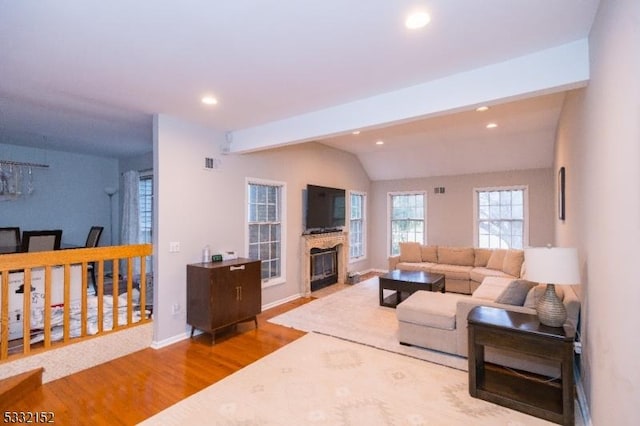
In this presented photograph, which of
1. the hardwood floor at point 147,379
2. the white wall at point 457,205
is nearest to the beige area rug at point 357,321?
the hardwood floor at point 147,379

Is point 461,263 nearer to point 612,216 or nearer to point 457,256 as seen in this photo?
point 457,256

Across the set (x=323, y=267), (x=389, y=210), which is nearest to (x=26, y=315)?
(x=323, y=267)

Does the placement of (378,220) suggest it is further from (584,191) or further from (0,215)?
(0,215)

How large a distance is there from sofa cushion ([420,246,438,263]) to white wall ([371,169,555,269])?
694mm

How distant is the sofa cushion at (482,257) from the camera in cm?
579

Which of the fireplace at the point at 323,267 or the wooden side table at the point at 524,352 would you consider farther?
the fireplace at the point at 323,267

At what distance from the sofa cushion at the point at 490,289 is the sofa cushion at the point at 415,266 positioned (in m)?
1.28

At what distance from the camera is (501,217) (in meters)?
6.41

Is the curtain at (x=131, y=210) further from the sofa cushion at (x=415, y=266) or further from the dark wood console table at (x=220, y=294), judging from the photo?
the sofa cushion at (x=415, y=266)

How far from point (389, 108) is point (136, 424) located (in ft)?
10.6

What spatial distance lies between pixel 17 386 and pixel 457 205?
7.10 metres

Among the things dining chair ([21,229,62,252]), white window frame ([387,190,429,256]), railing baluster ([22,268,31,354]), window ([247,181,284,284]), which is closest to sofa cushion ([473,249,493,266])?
white window frame ([387,190,429,256])

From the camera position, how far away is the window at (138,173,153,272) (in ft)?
20.1

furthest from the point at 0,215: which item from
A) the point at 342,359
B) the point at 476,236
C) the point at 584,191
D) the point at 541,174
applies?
the point at 541,174
